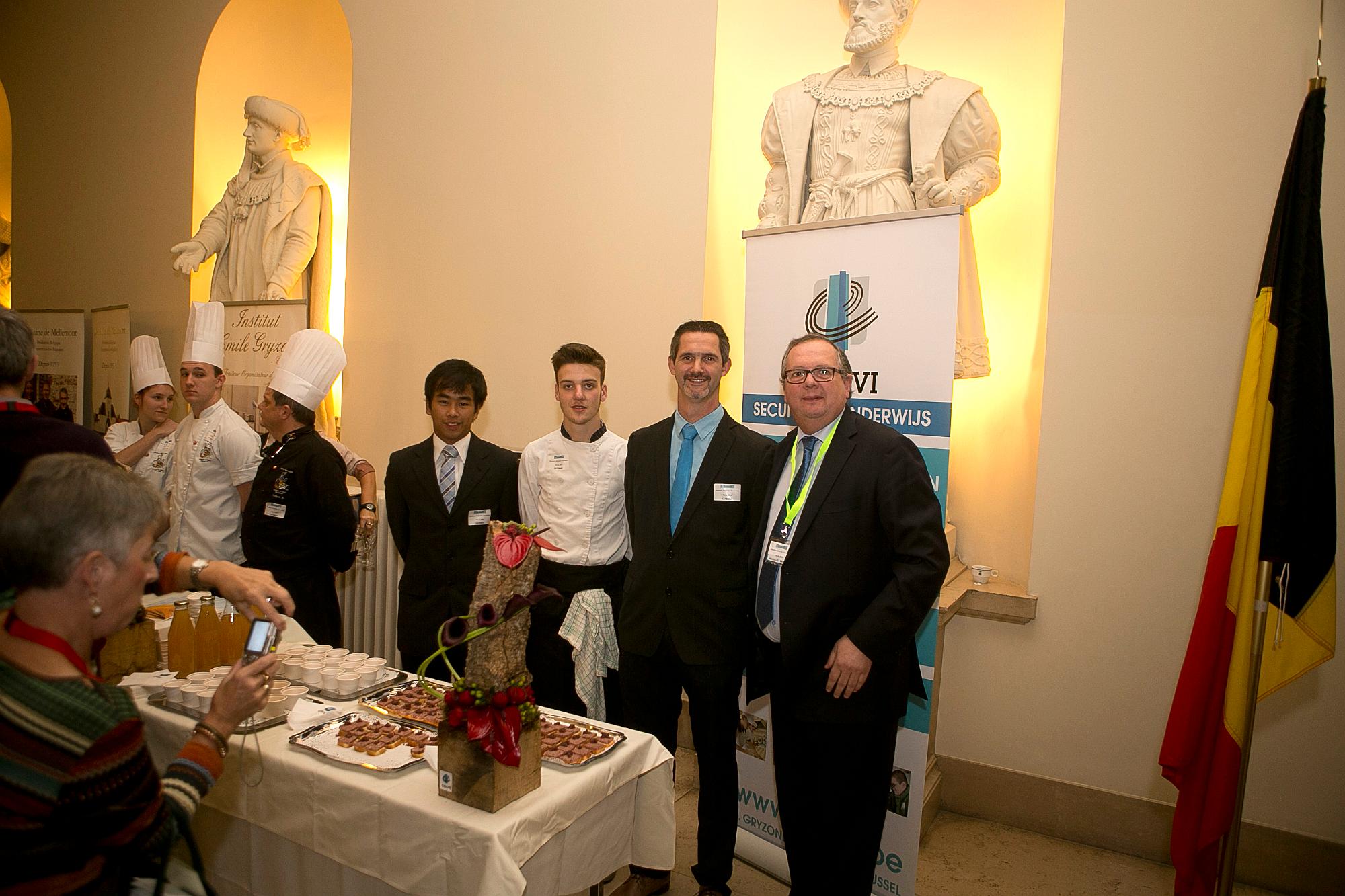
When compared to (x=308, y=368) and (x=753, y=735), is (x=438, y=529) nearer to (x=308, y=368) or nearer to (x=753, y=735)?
(x=308, y=368)

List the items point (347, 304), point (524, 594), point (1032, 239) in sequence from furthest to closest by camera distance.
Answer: point (347, 304) → point (1032, 239) → point (524, 594)

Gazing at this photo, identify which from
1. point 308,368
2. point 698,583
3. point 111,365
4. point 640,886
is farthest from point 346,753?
point 111,365

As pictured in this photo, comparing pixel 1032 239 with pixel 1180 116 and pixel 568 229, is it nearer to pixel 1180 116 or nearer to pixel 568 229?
pixel 1180 116

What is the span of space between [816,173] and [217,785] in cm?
279

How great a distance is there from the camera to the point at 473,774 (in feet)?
4.47

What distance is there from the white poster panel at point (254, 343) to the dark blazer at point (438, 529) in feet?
6.78

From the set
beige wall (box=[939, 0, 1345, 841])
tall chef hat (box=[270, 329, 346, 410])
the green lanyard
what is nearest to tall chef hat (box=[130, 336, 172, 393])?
tall chef hat (box=[270, 329, 346, 410])

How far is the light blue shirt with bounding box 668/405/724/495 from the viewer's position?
93.0 inches

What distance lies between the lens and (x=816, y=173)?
3209 mm

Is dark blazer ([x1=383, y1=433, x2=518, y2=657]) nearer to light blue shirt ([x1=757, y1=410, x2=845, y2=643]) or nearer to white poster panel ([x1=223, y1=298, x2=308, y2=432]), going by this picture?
light blue shirt ([x1=757, y1=410, x2=845, y2=643])

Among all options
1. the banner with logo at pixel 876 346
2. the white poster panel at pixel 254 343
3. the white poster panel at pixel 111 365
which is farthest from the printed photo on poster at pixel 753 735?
the white poster panel at pixel 111 365

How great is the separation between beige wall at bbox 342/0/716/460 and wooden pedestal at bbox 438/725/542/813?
2.20 meters

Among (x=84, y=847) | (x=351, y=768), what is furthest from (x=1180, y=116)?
(x=84, y=847)

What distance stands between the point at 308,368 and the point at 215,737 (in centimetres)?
187
